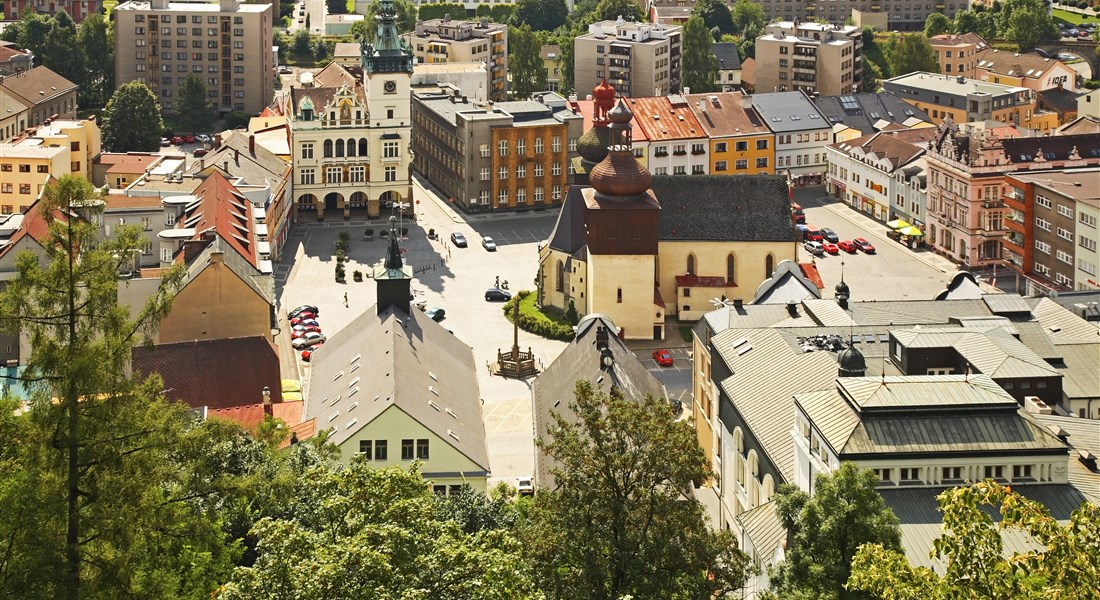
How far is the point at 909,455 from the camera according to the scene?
55250 mm

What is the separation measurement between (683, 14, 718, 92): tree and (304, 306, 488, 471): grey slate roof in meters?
104

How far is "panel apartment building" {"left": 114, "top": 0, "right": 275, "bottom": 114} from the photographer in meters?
176

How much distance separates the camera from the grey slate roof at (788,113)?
146125 mm

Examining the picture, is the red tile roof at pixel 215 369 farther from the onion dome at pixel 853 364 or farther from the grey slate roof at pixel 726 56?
the grey slate roof at pixel 726 56

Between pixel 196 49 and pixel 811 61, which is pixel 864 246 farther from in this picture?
pixel 196 49

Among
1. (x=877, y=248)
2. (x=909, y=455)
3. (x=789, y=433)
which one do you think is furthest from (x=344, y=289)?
(x=909, y=455)

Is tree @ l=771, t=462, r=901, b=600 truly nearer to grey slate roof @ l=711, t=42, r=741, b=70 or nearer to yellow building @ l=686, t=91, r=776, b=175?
yellow building @ l=686, t=91, r=776, b=175

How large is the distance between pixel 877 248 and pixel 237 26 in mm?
80573

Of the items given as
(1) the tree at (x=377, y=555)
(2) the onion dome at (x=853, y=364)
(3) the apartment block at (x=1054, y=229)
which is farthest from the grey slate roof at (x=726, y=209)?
(1) the tree at (x=377, y=555)

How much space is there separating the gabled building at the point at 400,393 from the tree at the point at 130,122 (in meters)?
76.2

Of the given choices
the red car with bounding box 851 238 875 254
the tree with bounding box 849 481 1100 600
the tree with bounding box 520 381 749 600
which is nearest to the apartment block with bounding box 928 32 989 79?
the red car with bounding box 851 238 875 254

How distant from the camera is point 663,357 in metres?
98.4

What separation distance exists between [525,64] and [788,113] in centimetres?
4290

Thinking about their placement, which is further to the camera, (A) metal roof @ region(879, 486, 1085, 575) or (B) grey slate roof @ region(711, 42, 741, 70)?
(B) grey slate roof @ region(711, 42, 741, 70)
